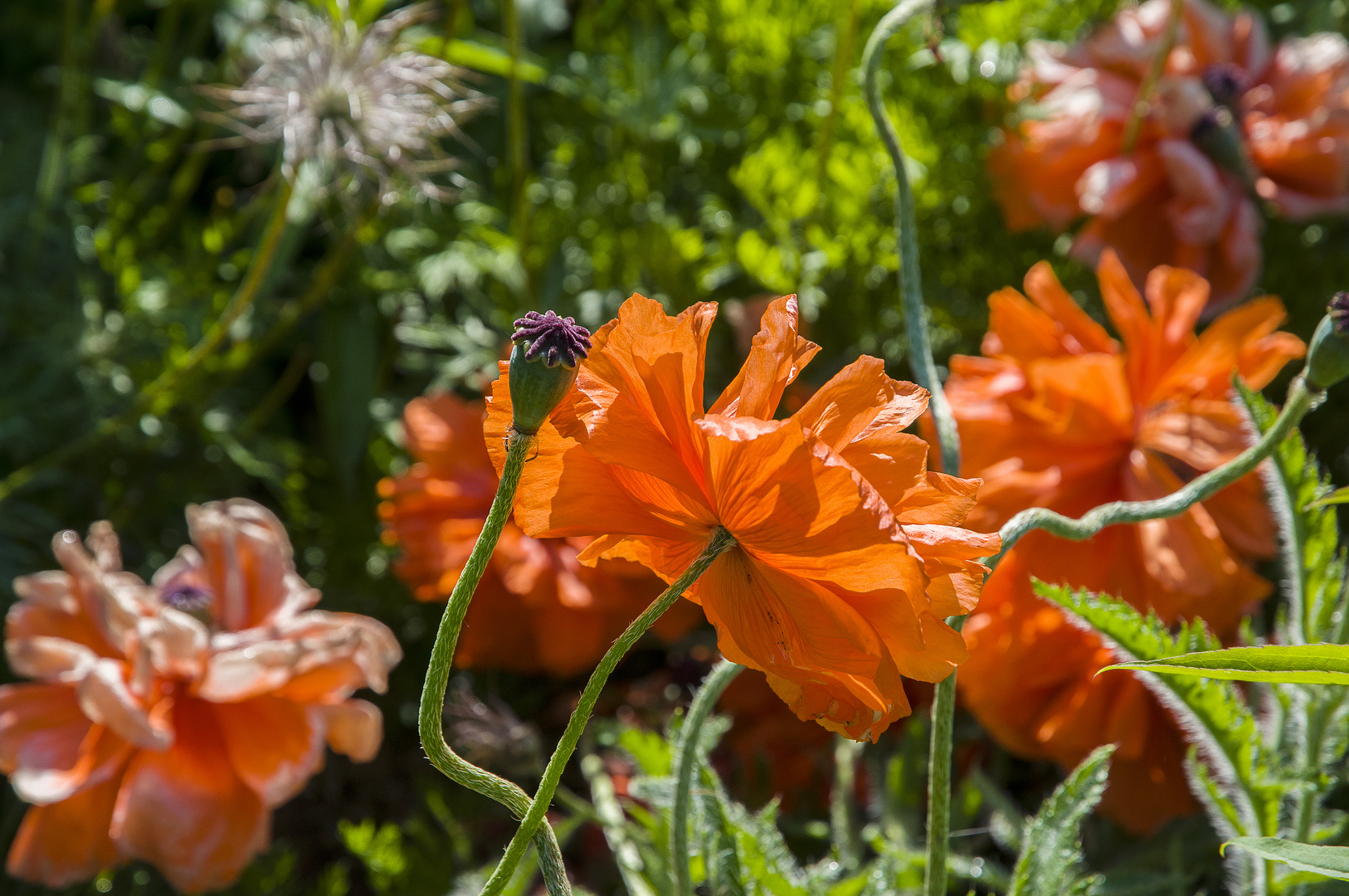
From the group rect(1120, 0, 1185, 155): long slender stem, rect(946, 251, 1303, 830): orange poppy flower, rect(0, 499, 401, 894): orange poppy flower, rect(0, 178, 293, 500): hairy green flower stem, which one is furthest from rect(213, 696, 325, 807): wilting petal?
rect(1120, 0, 1185, 155): long slender stem

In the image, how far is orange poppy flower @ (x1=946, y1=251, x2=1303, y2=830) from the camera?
0.59 meters

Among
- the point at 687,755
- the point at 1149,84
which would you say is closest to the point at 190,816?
the point at 687,755

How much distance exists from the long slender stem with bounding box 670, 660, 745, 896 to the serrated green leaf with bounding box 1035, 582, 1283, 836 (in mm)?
125

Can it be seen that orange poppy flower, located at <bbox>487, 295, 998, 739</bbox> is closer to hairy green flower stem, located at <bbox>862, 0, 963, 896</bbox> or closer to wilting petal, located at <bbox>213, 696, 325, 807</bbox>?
hairy green flower stem, located at <bbox>862, 0, 963, 896</bbox>

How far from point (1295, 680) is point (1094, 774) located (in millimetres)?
170

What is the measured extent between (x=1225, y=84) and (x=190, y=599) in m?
0.77

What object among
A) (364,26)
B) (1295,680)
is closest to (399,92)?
(364,26)

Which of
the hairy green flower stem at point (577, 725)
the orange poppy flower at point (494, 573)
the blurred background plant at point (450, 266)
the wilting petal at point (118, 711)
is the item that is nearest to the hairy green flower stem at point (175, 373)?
the blurred background plant at point (450, 266)

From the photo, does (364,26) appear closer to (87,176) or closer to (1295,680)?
(87,176)

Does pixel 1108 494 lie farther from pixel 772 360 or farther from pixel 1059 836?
pixel 772 360

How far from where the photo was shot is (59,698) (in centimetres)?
71

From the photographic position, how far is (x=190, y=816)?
65 centimetres

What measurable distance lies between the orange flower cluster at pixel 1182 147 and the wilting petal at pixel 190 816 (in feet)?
2.08

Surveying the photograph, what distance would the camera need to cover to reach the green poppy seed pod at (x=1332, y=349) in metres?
0.35
